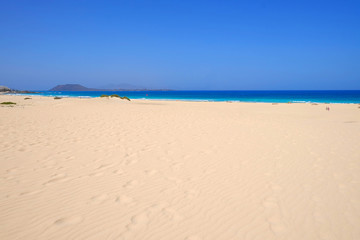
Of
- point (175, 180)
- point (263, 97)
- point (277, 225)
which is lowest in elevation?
point (277, 225)

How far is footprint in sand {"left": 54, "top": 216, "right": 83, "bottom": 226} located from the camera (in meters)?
2.61

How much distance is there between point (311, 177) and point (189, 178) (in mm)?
2593

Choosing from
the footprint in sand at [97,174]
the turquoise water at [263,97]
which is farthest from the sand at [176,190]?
the turquoise water at [263,97]

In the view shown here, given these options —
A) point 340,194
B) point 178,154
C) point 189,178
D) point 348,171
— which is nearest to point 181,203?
point 189,178

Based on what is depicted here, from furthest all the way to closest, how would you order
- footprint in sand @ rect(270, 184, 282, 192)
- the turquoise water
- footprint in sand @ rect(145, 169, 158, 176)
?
the turquoise water, footprint in sand @ rect(145, 169, 158, 176), footprint in sand @ rect(270, 184, 282, 192)

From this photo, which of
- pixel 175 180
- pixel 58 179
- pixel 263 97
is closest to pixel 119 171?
pixel 58 179

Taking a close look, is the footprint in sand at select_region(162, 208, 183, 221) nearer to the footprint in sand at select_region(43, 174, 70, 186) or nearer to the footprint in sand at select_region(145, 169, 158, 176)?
the footprint in sand at select_region(145, 169, 158, 176)

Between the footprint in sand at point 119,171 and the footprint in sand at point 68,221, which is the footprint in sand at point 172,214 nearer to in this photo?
the footprint in sand at point 68,221

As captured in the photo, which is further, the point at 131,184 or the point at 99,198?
the point at 131,184

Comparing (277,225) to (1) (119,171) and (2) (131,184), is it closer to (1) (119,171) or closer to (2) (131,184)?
(2) (131,184)

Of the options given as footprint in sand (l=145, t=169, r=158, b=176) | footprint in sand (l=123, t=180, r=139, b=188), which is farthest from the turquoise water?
footprint in sand (l=123, t=180, r=139, b=188)

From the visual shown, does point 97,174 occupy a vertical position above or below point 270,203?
above

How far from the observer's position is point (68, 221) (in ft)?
8.68

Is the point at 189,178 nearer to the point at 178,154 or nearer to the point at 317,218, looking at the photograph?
the point at 178,154
